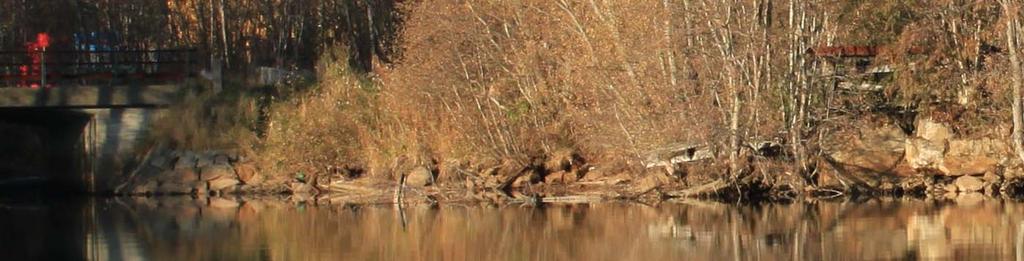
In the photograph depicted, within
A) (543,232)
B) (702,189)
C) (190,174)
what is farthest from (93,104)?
(543,232)

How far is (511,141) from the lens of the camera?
109 ft

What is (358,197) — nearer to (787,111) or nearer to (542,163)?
(542,163)

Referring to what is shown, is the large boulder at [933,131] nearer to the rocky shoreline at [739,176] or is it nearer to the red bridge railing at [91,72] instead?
the rocky shoreline at [739,176]

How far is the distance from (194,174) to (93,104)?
115 inches

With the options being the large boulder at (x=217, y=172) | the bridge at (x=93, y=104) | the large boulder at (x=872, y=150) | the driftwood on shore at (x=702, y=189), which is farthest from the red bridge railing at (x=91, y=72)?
the large boulder at (x=872, y=150)

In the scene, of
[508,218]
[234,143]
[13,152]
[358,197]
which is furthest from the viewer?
[13,152]

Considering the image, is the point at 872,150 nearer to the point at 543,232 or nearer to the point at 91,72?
the point at 543,232

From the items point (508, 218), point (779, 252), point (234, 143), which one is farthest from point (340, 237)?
point (234, 143)

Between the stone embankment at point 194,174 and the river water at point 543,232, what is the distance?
5.58m

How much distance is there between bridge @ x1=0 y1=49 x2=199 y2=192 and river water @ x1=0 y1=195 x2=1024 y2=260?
7.34 meters

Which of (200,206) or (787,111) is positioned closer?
(787,111)

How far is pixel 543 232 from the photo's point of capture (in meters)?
23.6

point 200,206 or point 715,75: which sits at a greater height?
point 715,75

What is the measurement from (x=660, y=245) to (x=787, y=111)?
375 inches
